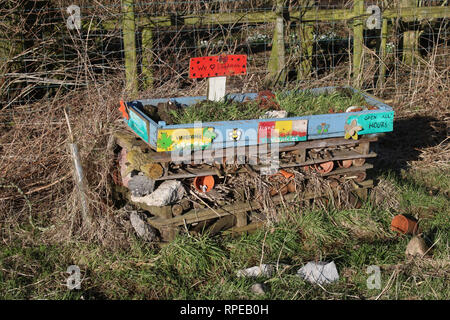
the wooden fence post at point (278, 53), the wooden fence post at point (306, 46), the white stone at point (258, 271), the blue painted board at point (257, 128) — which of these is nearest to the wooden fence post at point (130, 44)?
the blue painted board at point (257, 128)

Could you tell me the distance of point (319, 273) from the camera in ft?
13.2

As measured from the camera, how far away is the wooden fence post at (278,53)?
6438 mm

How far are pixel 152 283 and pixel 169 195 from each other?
0.66 metres

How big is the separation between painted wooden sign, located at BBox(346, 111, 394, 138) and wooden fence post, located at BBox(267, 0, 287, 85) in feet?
6.32

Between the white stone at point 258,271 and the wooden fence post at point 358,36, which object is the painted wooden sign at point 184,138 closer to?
the white stone at point 258,271

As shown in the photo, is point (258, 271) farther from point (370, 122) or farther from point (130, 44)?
point (130, 44)

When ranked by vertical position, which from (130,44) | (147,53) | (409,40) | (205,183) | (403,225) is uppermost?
(130,44)

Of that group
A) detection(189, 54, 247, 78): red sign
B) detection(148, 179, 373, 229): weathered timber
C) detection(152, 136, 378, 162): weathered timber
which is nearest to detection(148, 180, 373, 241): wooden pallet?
detection(148, 179, 373, 229): weathered timber

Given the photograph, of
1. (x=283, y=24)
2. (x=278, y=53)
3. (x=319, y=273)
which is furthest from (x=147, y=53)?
(x=319, y=273)

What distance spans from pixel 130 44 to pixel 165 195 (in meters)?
2.30

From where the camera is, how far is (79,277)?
13.3ft

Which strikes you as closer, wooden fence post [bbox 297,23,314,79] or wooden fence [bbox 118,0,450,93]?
wooden fence [bbox 118,0,450,93]

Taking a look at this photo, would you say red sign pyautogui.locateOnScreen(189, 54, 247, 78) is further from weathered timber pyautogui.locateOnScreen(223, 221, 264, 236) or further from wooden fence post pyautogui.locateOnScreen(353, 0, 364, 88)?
wooden fence post pyautogui.locateOnScreen(353, 0, 364, 88)

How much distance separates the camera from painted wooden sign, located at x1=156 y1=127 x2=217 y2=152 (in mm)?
4152
